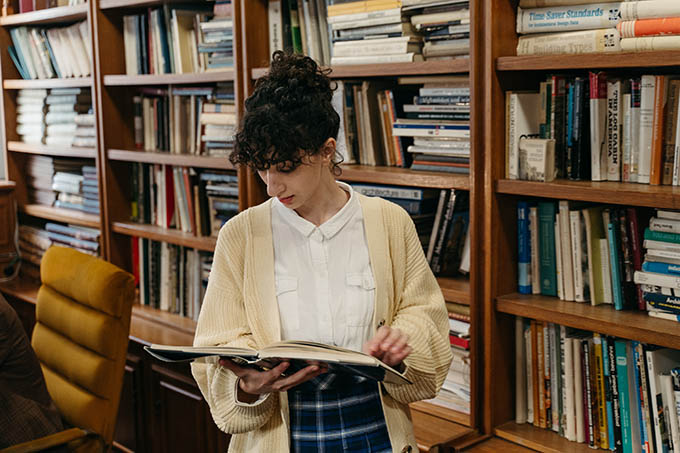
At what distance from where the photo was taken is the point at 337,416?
1.55 metres

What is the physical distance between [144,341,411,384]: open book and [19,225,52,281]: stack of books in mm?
2546

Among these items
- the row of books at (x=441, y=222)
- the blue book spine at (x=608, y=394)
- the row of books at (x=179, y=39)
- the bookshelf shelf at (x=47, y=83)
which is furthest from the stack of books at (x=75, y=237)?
the blue book spine at (x=608, y=394)

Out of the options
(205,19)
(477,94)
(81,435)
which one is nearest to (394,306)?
(477,94)

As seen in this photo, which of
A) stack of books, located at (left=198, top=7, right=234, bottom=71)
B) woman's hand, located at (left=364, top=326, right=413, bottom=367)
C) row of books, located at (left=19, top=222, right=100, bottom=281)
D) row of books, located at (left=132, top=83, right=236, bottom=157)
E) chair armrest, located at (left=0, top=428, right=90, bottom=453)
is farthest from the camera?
row of books, located at (left=19, top=222, right=100, bottom=281)

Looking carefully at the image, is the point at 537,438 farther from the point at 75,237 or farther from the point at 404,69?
the point at 75,237

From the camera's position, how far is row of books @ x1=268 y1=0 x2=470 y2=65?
214 cm

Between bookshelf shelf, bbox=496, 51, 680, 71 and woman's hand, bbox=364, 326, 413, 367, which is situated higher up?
bookshelf shelf, bbox=496, 51, 680, 71

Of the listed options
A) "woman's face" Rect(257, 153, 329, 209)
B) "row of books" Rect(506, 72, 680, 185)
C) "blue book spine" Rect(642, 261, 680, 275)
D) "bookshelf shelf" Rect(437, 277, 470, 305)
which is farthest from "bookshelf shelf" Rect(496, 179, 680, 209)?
"woman's face" Rect(257, 153, 329, 209)

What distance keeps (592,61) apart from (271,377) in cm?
97

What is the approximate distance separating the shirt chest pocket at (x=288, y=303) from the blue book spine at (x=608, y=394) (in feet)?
2.59

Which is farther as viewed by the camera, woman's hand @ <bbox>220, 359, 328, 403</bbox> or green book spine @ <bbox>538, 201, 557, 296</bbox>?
green book spine @ <bbox>538, 201, 557, 296</bbox>

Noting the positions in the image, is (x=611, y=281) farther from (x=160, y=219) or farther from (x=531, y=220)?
(x=160, y=219)

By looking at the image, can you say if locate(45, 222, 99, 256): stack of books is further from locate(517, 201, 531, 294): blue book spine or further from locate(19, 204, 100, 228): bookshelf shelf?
locate(517, 201, 531, 294): blue book spine

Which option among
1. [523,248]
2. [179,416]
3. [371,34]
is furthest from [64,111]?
[523,248]
